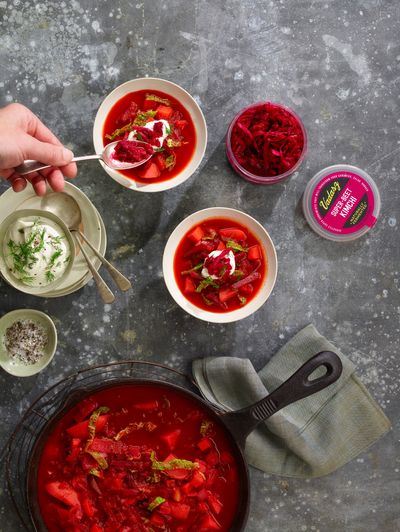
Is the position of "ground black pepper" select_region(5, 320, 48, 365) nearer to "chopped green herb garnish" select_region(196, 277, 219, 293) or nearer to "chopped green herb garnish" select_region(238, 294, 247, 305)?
"chopped green herb garnish" select_region(196, 277, 219, 293)

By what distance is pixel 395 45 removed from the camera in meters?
3.32

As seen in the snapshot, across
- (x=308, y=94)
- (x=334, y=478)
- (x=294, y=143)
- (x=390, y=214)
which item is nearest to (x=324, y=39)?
(x=308, y=94)

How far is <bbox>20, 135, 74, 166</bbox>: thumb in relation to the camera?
2.60m

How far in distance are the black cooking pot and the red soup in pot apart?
10 centimetres

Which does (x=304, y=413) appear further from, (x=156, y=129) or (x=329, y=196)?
(x=156, y=129)

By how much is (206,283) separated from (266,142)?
0.80m

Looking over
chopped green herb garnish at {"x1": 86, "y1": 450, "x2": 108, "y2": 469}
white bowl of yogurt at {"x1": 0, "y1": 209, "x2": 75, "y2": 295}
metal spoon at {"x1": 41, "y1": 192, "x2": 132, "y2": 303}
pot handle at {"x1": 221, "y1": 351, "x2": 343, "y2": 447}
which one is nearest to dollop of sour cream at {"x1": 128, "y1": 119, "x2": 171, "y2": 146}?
metal spoon at {"x1": 41, "y1": 192, "x2": 132, "y2": 303}

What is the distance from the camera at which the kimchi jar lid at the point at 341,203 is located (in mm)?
3242

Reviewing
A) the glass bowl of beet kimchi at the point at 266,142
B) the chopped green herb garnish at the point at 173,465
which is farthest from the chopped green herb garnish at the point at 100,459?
the glass bowl of beet kimchi at the point at 266,142

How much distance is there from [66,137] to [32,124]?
1.03ft

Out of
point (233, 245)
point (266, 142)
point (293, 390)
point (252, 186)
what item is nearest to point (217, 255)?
point (233, 245)

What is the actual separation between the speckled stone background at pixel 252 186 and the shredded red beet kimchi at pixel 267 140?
0.16 m

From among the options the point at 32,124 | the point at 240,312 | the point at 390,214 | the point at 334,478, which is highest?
the point at 390,214

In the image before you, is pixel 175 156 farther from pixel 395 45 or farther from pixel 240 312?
pixel 395 45
